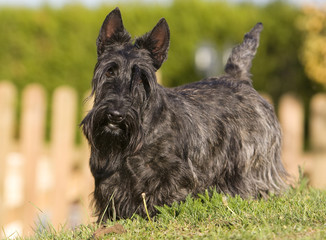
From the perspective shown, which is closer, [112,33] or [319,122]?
[112,33]

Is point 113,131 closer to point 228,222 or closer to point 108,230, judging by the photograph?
point 108,230

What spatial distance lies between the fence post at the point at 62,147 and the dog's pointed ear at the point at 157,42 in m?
4.86

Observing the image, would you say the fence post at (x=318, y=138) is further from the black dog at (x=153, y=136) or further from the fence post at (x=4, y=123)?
the fence post at (x=4, y=123)

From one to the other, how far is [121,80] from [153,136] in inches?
21.8

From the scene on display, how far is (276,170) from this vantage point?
5.98m

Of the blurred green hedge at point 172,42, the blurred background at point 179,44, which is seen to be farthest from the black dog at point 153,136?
the blurred green hedge at point 172,42

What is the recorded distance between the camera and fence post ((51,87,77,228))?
9.50 meters

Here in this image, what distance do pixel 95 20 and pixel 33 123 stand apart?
5.69m

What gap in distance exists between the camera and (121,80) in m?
4.61

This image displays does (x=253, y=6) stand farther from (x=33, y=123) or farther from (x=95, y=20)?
(x=33, y=123)

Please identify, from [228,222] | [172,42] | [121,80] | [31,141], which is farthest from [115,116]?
[172,42]

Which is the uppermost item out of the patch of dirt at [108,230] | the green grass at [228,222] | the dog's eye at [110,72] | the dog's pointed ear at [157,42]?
the dog's pointed ear at [157,42]

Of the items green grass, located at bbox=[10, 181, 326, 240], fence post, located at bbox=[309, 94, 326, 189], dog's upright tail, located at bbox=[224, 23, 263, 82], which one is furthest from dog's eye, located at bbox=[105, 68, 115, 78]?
fence post, located at bbox=[309, 94, 326, 189]

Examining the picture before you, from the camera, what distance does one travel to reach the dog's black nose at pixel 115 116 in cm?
441
